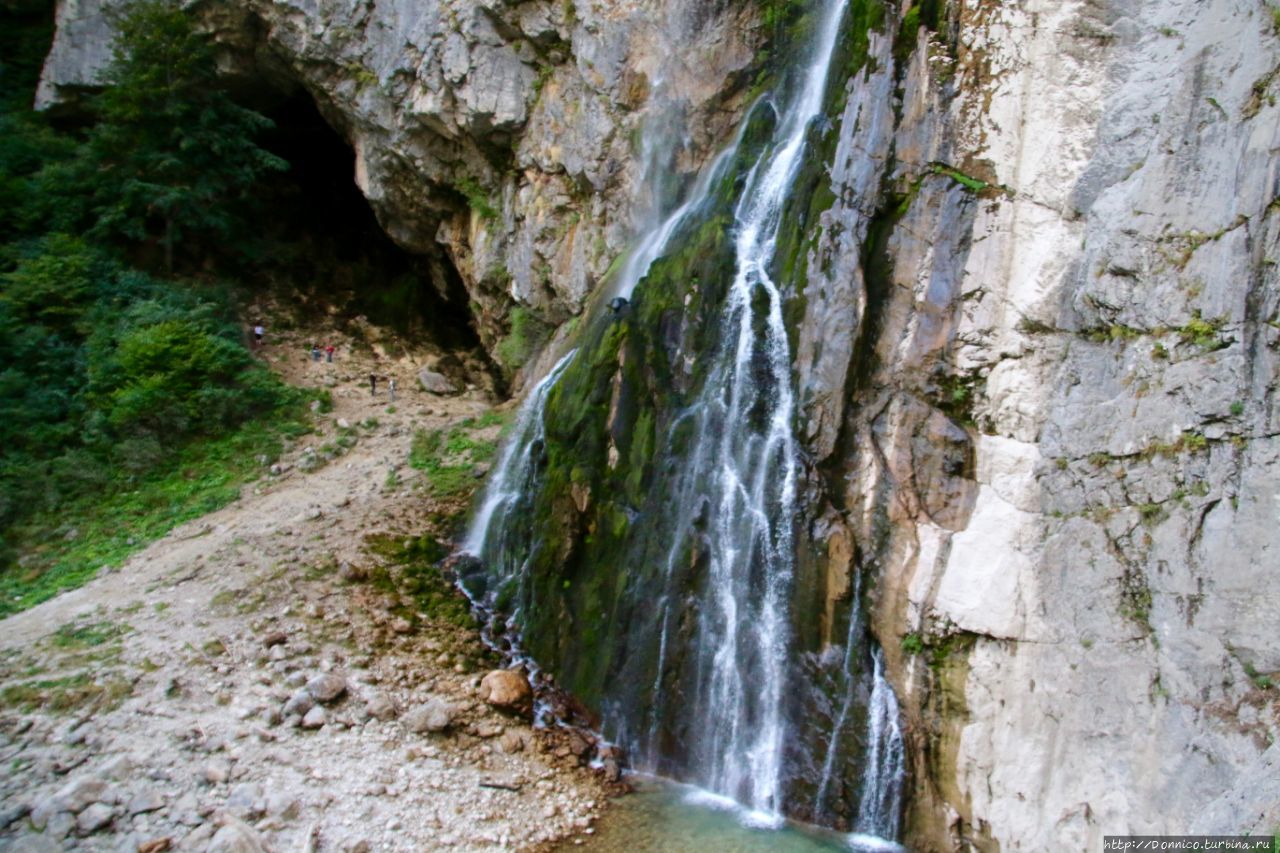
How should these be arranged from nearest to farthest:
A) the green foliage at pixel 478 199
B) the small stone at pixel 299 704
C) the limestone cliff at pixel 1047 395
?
the limestone cliff at pixel 1047 395 < the small stone at pixel 299 704 < the green foliage at pixel 478 199

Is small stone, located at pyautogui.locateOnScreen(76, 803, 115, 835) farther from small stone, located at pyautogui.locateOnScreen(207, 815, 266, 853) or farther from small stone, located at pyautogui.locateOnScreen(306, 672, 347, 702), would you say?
small stone, located at pyautogui.locateOnScreen(306, 672, 347, 702)

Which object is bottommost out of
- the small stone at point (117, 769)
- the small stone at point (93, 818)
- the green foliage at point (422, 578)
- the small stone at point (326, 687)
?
the small stone at point (93, 818)

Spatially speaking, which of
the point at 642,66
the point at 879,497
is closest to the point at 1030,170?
the point at 879,497

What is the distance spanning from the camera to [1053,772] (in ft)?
23.7

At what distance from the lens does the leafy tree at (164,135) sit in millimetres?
17906

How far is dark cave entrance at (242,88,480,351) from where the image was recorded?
21.0m

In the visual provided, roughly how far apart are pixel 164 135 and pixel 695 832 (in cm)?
1905

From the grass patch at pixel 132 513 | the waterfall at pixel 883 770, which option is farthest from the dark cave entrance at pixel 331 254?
the waterfall at pixel 883 770

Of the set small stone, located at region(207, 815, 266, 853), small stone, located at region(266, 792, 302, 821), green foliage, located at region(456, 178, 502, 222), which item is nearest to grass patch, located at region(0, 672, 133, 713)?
small stone, located at region(266, 792, 302, 821)

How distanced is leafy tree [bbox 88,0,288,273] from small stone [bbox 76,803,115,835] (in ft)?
48.1

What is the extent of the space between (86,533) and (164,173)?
915cm

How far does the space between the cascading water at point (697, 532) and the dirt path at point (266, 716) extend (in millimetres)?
1188

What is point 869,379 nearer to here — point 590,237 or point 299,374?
point 590,237

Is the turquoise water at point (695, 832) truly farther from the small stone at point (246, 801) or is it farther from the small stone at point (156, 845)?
the small stone at point (156, 845)
